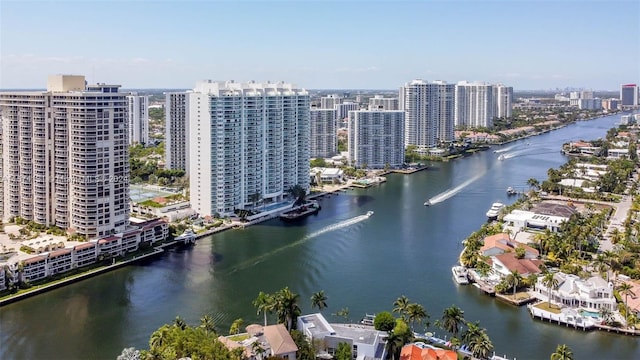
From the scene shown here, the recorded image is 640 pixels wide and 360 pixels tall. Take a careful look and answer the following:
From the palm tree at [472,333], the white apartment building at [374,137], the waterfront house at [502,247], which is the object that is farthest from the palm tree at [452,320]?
the white apartment building at [374,137]

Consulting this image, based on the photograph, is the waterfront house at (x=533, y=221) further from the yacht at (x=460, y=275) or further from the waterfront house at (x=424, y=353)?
the waterfront house at (x=424, y=353)

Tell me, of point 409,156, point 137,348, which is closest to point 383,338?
point 137,348

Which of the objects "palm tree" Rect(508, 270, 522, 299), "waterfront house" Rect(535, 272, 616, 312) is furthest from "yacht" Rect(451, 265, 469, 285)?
"waterfront house" Rect(535, 272, 616, 312)

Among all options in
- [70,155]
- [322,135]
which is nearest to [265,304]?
[70,155]

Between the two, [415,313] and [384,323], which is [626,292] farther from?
Result: [384,323]

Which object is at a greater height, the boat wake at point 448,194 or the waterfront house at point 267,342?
the boat wake at point 448,194

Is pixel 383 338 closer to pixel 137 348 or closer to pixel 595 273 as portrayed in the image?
pixel 137 348
